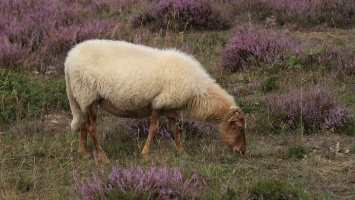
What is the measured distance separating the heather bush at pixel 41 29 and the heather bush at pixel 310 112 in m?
4.55

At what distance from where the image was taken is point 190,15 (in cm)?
1277

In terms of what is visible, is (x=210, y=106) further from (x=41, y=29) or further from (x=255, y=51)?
(x=41, y=29)

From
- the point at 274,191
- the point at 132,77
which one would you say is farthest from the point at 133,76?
the point at 274,191

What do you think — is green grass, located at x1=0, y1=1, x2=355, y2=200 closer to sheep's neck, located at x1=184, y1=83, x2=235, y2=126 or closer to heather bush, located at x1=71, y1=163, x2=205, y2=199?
heather bush, located at x1=71, y1=163, x2=205, y2=199

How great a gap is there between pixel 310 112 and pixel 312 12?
17.9ft

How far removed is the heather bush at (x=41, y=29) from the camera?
1066cm

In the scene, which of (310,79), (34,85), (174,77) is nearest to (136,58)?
(174,77)

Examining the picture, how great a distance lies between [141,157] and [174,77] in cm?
100

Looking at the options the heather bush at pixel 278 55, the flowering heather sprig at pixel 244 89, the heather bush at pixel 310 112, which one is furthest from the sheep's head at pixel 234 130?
the heather bush at pixel 278 55

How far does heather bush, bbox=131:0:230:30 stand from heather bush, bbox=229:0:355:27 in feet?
3.87

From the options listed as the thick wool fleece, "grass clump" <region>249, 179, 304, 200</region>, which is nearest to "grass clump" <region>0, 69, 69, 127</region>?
the thick wool fleece

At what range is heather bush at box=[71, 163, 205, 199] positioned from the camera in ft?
16.7

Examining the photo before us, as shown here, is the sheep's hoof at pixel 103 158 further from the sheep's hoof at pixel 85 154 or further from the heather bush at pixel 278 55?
the heather bush at pixel 278 55

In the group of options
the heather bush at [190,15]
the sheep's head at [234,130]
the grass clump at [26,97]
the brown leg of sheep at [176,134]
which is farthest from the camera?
the heather bush at [190,15]
